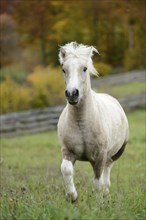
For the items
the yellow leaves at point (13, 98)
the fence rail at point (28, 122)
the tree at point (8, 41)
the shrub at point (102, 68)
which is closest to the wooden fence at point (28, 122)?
the fence rail at point (28, 122)

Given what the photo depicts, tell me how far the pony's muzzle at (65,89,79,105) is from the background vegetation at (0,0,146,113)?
26815 millimetres

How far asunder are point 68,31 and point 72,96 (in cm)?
3477

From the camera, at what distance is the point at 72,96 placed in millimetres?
7277

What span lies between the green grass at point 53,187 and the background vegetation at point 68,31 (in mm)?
17669

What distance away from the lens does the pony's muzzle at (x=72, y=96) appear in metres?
7.24

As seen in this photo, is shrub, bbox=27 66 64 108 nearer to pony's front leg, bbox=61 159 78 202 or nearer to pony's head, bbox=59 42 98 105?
pony's head, bbox=59 42 98 105

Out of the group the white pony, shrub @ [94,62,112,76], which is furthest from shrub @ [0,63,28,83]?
the white pony

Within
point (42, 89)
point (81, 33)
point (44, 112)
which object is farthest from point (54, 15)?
point (44, 112)

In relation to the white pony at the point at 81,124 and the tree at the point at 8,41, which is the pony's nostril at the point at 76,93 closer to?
the white pony at the point at 81,124

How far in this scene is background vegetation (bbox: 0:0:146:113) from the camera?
36.9m

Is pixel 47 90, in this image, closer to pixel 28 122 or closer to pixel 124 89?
pixel 28 122

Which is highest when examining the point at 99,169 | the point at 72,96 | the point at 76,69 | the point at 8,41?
the point at 76,69

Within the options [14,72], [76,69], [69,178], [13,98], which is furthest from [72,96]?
[14,72]

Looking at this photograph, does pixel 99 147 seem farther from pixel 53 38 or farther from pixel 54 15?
pixel 54 15
